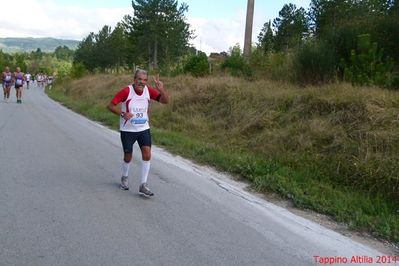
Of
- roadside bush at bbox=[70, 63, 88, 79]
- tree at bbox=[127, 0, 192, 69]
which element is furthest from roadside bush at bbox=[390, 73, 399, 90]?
tree at bbox=[127, 0, 192, 69]

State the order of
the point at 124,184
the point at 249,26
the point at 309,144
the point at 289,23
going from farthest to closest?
the point at 289,23 → the point at 249,26 → the point at 309,144 → the point at 124,184

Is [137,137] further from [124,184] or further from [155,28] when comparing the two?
[155,28]

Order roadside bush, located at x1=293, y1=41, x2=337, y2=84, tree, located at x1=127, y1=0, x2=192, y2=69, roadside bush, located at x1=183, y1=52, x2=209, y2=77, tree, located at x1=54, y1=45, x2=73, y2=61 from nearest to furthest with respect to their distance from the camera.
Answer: roadside bush, located at x1=293, y1=41, x2=337, y2=84, roadside bush, located at x1=183, y1=52, x2=209, y2=77, tree, located at x1=127, y1=0, x2=192, y2=69, tree, located at x1=54, y1=45, x2=73, y2=61

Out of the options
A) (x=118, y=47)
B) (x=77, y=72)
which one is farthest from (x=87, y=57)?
(x=77, y=72)

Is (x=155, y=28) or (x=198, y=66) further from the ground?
(x=155, y=28)

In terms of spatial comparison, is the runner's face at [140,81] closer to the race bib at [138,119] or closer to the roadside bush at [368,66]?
the race bib at [138,119]

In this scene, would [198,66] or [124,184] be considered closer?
[124,184]

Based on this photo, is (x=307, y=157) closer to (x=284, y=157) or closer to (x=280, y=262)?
(x=284, y=157)

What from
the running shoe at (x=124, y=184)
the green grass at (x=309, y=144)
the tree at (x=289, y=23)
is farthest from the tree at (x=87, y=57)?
the running shoe at (x=124, y=184)

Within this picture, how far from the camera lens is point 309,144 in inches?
375

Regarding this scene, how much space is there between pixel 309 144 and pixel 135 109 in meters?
4.26

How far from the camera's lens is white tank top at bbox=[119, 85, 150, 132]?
677 cm

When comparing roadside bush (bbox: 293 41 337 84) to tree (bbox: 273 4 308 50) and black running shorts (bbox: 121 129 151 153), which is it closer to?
black running shorts (bbox: 121 129 151 153)

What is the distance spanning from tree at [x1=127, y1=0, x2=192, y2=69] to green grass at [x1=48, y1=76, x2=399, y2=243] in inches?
1744
